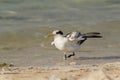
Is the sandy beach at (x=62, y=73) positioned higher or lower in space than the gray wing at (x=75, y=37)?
lower

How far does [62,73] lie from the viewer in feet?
23.0

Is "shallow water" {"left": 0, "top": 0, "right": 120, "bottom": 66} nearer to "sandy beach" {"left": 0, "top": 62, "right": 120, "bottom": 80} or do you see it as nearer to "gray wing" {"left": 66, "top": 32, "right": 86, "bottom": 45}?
"gray wing" {"left": 66, "top": 32, "right": 86, "bottom": 45}

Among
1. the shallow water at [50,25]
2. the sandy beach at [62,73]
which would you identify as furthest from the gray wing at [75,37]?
the sandy beach at [62,73]

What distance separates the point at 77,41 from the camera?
9047mm

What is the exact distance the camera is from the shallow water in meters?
9.28

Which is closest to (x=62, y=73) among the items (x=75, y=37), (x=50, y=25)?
(x=75, y=37)

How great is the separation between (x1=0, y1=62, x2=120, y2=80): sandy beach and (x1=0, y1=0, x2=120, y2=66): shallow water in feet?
3.28

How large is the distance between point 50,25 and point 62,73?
4.56 meters

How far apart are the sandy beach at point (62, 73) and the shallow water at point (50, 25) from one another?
1.00 metres

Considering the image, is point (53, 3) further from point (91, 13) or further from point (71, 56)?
point (71, 56)

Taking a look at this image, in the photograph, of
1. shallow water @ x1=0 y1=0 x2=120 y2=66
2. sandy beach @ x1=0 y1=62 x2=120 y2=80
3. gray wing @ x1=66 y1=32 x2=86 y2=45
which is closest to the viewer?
sandy beach @ x1=0 y1=62 x2=120 y2=80

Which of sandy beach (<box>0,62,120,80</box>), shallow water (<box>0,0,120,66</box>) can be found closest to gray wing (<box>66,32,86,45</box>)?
shallow water (<box>0,0,120,66</box>)

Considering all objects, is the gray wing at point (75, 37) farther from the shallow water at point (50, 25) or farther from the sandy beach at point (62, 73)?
the sandy beach at point (62, 73)

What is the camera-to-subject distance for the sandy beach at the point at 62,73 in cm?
652
